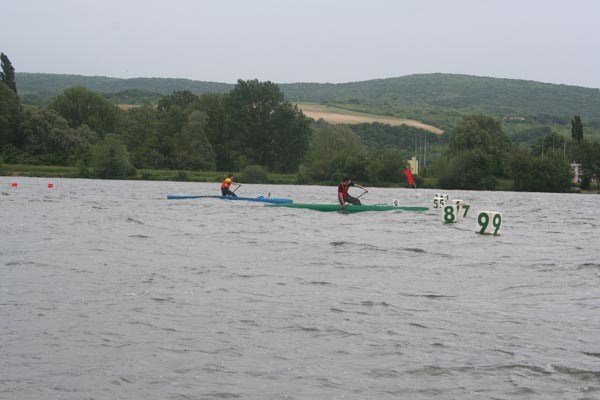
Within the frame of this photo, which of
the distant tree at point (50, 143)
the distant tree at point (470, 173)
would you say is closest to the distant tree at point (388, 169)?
the distant tree at point (470, 173)

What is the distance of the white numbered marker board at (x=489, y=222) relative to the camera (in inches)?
989

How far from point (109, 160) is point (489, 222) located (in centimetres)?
6251

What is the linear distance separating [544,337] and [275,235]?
1396cm

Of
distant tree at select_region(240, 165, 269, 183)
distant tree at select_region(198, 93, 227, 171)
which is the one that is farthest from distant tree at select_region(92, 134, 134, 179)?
distant tree at select_region(198, 93, 227, 171)

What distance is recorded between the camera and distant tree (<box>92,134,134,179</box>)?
81.1 metres

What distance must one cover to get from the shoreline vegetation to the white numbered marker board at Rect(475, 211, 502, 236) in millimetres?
60781

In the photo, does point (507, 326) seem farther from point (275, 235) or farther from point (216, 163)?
point (216, 163)

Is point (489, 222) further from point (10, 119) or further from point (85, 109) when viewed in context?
point (85, 109)

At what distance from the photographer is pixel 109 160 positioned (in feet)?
266

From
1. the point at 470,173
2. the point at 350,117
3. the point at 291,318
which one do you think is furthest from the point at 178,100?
the point at 291,318

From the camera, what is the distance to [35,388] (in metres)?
7.58

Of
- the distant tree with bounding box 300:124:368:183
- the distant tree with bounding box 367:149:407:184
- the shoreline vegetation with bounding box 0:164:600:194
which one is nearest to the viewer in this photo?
the shoreline vegetation with bounding box 0:164:600:194

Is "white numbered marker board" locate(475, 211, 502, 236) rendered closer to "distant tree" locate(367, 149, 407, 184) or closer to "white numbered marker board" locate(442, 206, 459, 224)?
"white numbered marker board" locate(442, 206, 459, 224)

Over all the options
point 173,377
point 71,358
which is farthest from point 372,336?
point 71,358
